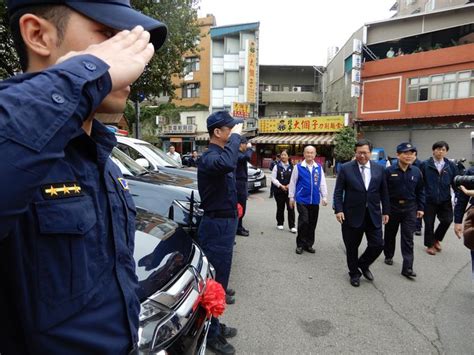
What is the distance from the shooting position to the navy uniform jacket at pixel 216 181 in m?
2.94

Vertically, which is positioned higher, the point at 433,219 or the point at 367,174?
the point at 367,174

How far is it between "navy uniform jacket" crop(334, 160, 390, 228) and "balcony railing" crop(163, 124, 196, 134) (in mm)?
28057

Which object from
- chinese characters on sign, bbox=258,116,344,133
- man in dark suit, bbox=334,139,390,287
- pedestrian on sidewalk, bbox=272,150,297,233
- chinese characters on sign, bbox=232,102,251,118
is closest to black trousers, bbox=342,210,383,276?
man in dark suit, bbox=334,139,390,287

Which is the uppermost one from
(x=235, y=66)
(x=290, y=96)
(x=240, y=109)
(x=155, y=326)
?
(x=235, y=66)

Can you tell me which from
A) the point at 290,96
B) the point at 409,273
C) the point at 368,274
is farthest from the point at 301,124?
the point at 368,274

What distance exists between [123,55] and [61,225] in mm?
423

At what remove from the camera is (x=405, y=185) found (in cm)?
487

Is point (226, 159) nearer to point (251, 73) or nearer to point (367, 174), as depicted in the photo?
point (367, 174)

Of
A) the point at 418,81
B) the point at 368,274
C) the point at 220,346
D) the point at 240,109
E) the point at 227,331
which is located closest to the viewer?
the point at 220,346

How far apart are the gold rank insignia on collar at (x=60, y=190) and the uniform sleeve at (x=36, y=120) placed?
0.53 ft

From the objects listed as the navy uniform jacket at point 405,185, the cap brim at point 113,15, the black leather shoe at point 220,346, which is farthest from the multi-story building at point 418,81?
the cap brim at point 113,15

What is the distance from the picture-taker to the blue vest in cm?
579

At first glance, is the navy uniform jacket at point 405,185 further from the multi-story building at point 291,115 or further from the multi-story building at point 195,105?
the multi-story building at point 195,105

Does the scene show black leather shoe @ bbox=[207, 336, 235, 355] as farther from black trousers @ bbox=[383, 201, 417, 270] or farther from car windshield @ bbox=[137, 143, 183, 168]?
car windshield @ bbox=[137, 143, 183, 168]
